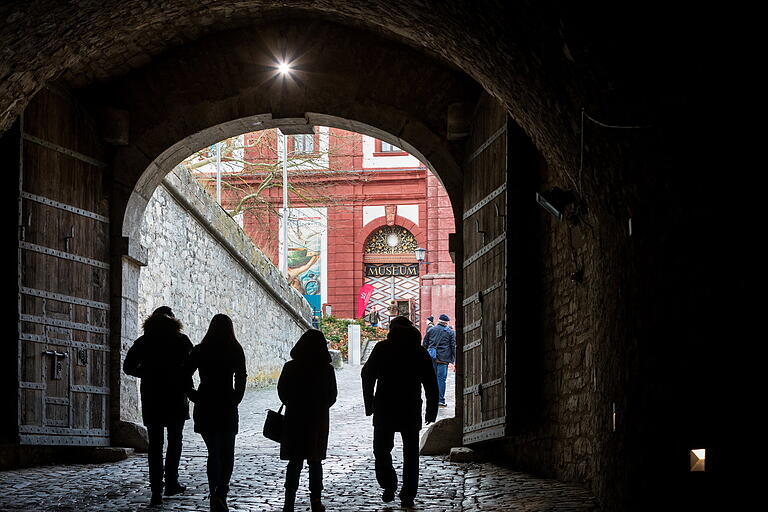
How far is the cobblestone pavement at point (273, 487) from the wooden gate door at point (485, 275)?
545 millimetres

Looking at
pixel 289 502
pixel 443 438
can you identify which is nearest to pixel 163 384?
pixel 289 502

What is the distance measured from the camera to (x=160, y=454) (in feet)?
23.3

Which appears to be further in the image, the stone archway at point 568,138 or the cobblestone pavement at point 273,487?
the cobblestone pavement at point 273,487

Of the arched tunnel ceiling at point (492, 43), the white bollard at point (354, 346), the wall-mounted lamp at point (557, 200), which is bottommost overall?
the white bollard at point (354, 346)

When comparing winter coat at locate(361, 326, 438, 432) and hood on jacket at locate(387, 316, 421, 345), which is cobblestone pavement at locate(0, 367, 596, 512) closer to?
winter coat at locate(361, 326, 438, 432)

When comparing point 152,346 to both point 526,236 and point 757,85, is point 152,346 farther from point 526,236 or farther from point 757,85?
point 757,85

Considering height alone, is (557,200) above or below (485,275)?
above

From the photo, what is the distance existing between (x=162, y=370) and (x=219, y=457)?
944mm

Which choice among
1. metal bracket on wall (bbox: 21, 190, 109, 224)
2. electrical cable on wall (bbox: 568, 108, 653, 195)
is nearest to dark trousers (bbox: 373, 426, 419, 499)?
electrical cable on wall (bbox: 568, 108, 653, 195)

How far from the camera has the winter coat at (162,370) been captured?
7281mm

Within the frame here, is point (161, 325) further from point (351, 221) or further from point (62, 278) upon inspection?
point (351, 221)

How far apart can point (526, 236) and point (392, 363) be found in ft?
6.22

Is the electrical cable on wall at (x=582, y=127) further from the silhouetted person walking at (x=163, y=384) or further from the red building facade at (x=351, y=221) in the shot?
the red building facade at (x=351, y=221)

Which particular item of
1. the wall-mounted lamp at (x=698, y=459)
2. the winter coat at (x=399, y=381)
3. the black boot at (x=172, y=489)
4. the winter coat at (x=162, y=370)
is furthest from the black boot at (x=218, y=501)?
the wall-mounted lamp at (x=698, y=459)
